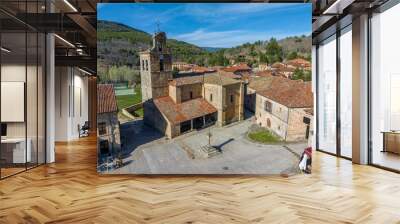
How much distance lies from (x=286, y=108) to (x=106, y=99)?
2.76m

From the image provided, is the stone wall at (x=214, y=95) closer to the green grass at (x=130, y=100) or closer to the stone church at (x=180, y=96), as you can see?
the stone church at (x=180, y=96)

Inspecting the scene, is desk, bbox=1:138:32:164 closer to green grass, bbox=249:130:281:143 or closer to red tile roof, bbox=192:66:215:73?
red tile roof, bbox=192:66:215:73

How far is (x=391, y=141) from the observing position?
6.41 meters

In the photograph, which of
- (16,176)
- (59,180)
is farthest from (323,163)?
(16,176)

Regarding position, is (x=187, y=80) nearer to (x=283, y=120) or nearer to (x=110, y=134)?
(x=110, y=134)

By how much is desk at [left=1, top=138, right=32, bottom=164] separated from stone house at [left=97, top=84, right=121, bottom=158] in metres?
1.59

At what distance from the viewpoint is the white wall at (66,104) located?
42.1 feet

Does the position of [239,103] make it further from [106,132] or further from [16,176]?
[16,176]

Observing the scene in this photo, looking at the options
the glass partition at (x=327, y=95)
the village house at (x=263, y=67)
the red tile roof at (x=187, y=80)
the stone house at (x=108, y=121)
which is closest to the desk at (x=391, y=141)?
the glass partition at (x=327, y=95)

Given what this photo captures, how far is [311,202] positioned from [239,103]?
2.04 meters

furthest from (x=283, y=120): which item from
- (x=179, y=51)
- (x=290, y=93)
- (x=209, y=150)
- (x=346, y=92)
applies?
(x=346, y=92)

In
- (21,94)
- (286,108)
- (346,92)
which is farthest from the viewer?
(346,92)

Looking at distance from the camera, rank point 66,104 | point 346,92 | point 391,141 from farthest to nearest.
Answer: point 66,104, point 346,92, point 391,141

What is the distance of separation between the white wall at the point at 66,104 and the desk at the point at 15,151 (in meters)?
6.49
